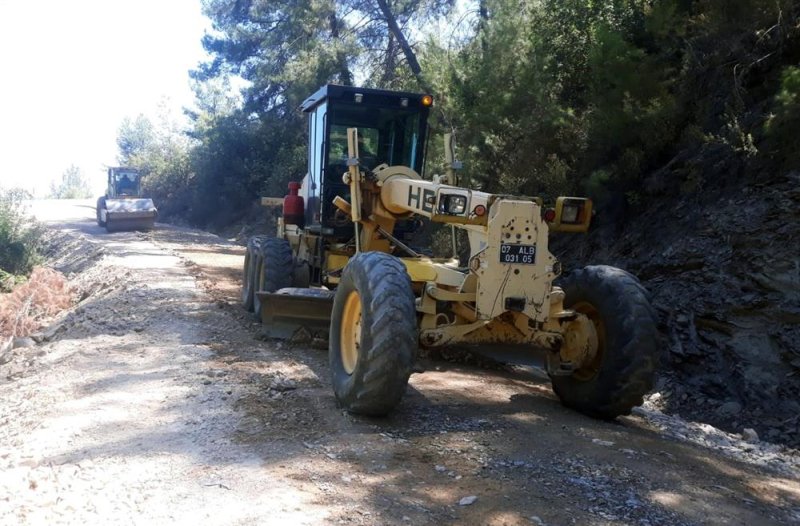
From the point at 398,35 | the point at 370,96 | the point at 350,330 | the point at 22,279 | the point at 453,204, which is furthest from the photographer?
the point at 398,35

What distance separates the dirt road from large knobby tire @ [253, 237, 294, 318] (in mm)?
1031

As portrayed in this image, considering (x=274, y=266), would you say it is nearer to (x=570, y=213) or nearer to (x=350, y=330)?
(x=350, y=330)

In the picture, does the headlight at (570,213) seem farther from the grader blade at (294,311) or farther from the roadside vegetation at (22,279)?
the roadside vegetation at (22,279)

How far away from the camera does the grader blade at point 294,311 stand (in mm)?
8023

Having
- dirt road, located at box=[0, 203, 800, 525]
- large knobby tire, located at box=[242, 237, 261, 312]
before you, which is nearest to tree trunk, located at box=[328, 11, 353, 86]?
large knobby tire, located at box=[242, 237, 261, 312]

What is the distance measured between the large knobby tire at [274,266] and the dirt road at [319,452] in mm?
1031

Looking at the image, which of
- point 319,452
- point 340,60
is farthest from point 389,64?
point 319,452

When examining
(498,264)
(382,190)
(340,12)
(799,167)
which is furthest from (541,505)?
(340,12)

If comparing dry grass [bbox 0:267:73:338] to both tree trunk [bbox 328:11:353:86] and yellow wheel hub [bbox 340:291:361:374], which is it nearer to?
yellow wheel hub [bbox 340:291:361:374]

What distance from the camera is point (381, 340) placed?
5195 millimetres

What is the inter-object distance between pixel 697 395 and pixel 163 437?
5.61 m

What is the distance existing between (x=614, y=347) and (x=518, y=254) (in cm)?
108

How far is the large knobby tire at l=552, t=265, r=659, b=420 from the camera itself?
573cm

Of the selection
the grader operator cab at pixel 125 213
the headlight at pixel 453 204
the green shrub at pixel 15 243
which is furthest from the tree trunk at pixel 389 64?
the headlight at pixel 453 204
